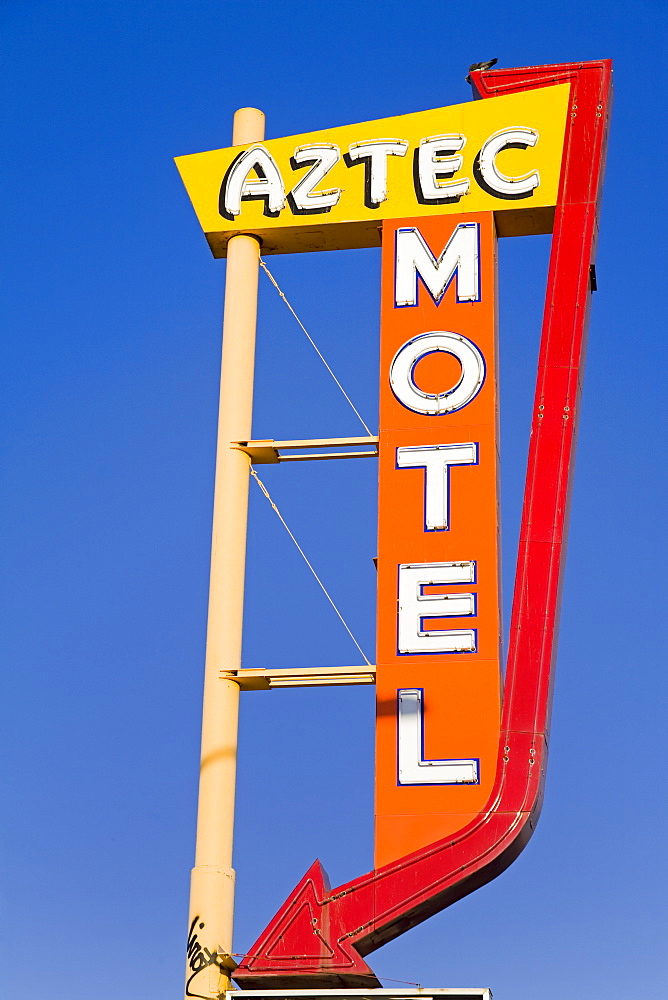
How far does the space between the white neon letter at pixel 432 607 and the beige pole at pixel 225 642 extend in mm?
2160

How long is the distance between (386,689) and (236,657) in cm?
205

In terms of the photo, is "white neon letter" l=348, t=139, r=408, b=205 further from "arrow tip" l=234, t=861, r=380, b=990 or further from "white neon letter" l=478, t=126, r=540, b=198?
"arrow tip" l=234, t=861, r=380, b=990

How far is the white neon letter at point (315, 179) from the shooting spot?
22938mm

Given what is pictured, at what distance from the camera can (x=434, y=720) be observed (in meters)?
19.3

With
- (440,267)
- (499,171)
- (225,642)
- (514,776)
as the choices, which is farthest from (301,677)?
(499,171)

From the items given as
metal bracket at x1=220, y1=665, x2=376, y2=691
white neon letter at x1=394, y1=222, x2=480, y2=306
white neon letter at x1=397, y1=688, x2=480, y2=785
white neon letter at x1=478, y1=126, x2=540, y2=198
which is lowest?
white neon letter at x1=397, y1=688, x2=480, y2=785

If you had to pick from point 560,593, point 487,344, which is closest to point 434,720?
point 560,593

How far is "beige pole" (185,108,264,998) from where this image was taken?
19.0 m

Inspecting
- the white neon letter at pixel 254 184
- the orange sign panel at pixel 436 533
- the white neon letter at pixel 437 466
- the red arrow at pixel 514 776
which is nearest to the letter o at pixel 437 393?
the orange sign panel at pixel 436 533

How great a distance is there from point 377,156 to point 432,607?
675cm

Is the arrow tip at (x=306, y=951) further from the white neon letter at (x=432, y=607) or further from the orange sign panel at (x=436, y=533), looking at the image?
the white neon letter at (x=432, y=607)

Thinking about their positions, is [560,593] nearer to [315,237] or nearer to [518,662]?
[518,662]

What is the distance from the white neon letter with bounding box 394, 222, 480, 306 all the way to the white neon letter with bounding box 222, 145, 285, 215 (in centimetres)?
199

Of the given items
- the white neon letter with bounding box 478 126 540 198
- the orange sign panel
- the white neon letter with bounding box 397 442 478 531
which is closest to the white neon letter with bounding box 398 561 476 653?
the orange sign panel
